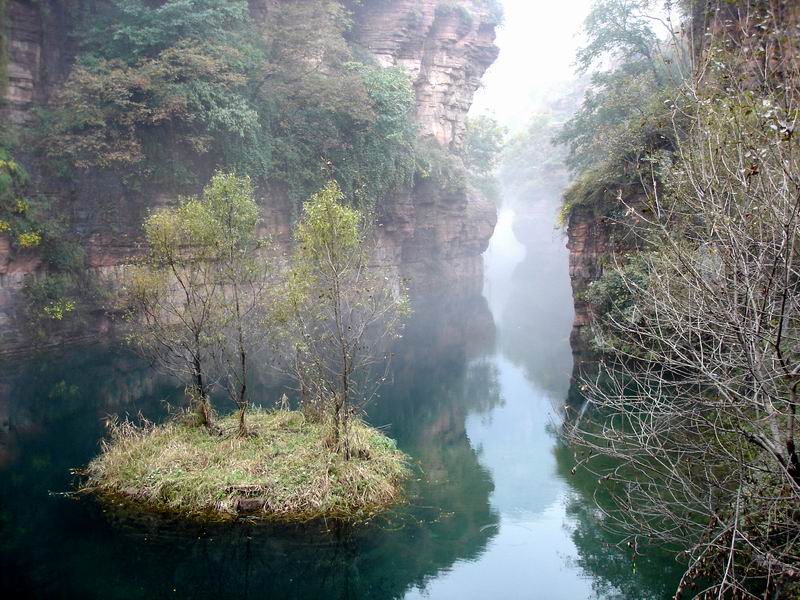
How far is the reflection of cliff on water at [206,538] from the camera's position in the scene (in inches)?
340

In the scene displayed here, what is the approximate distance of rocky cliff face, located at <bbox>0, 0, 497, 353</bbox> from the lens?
21.9 meters

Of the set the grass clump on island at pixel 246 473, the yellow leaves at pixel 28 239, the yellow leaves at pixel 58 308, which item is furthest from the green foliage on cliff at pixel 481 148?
the grass clump on island at pixel 246 473

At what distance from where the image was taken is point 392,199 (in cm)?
3269

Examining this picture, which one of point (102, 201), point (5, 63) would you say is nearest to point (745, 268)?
point (102, 201)

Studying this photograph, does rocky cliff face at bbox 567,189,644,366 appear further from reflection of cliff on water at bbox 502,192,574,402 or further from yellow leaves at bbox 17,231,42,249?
yellow leaves at bbox 17,231,42,249

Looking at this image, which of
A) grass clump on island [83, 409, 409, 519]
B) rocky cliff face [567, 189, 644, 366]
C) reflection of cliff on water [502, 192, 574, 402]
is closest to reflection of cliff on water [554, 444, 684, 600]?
grass clump on island [83, 409, 409, 519]

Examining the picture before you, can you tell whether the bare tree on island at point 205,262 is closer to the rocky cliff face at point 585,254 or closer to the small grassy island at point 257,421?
the small grassy island at point 257,421

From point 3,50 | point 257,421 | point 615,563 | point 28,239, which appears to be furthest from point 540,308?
point 615,563

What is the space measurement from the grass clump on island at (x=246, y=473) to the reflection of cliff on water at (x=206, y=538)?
0.38m

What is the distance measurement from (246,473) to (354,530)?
2.05 m

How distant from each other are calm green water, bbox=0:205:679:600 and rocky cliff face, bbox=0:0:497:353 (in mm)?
4293

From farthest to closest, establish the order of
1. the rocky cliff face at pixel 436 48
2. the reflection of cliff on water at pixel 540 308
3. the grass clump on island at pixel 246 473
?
the rocky cliff face at pixel 436 48 → the reflection of cliff on water at pixel 540 308 → the grass clump on island at pixel 246 473

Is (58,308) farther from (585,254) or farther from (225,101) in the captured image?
(585,254)

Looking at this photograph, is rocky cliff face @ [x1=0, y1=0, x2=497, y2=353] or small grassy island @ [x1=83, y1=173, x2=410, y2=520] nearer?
small grassy island @ [x1=83, y1=173, x2=410, y2=520]
